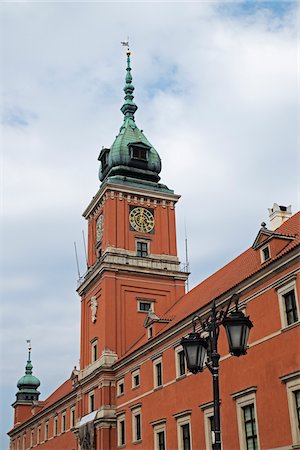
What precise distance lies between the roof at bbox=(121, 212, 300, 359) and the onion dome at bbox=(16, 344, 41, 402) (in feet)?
112

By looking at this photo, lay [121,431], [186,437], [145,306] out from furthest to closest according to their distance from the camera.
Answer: [145,306], [121,431], [186,437]

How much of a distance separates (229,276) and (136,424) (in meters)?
8.93

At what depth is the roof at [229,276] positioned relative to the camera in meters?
21.0

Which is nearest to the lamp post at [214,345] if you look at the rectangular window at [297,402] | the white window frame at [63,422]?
the rectangular window at [297,402]

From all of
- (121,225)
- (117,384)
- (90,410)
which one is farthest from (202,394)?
(121,225)

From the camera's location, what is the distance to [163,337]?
2703 centimetres

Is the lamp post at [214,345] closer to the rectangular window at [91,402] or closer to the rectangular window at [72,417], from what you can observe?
the rectangular window at [91,402]

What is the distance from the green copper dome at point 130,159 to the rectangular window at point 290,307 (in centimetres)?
2149

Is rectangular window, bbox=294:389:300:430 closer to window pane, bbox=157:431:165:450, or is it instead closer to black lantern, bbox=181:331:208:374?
black lantern, bbox=181:331:208:374

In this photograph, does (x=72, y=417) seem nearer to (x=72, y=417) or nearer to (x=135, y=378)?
(x=72, y=417)

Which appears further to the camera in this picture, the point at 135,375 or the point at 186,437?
the point at 135,375

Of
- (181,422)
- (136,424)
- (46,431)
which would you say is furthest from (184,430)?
(46,431)

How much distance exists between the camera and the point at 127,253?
36625 mm

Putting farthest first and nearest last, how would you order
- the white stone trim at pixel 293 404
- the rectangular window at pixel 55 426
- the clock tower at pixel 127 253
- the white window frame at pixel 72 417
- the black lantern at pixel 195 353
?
the rectangular window at pixel 55 426 < the white window frame at pixel 72 417 < the clock tower at pixel 127 253 < the white stone trim at pixel 293 404 < the black lantern at pixel 195 353
